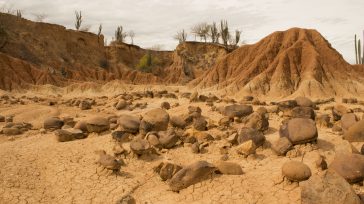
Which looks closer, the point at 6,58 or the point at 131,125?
the point at 131,125

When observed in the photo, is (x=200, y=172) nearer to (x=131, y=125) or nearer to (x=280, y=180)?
(x=280, y=180)

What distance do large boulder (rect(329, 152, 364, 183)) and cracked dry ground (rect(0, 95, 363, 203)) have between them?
18 centimetres

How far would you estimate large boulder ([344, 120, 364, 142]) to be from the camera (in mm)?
5941

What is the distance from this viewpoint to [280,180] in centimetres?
486

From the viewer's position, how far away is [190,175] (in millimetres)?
5047

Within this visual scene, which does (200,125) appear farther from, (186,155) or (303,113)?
(303,113)

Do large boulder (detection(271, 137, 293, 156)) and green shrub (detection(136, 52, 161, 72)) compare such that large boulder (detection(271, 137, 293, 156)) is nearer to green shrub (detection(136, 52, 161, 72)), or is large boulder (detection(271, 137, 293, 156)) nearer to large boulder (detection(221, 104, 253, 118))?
large boulder (detection(221, 104, 253, 118))

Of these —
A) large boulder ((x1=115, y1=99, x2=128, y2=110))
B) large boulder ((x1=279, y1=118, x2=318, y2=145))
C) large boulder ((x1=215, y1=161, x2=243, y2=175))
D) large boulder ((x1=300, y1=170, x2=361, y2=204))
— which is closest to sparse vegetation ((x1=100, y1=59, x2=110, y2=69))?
large boulder ((x1=115, y1=99, x2=128, y2=110))

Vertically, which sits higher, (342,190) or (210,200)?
(342,190)

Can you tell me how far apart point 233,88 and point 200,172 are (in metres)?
11.4

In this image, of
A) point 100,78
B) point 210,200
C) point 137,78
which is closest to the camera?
point 210,200

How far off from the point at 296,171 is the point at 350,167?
648 millimetres

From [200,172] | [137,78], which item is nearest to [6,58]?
[137,78]

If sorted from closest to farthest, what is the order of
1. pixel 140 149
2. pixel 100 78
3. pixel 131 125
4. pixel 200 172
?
pixel 200 172 → pixel 140 149 → pixel 131 125 → pixel 100 78
